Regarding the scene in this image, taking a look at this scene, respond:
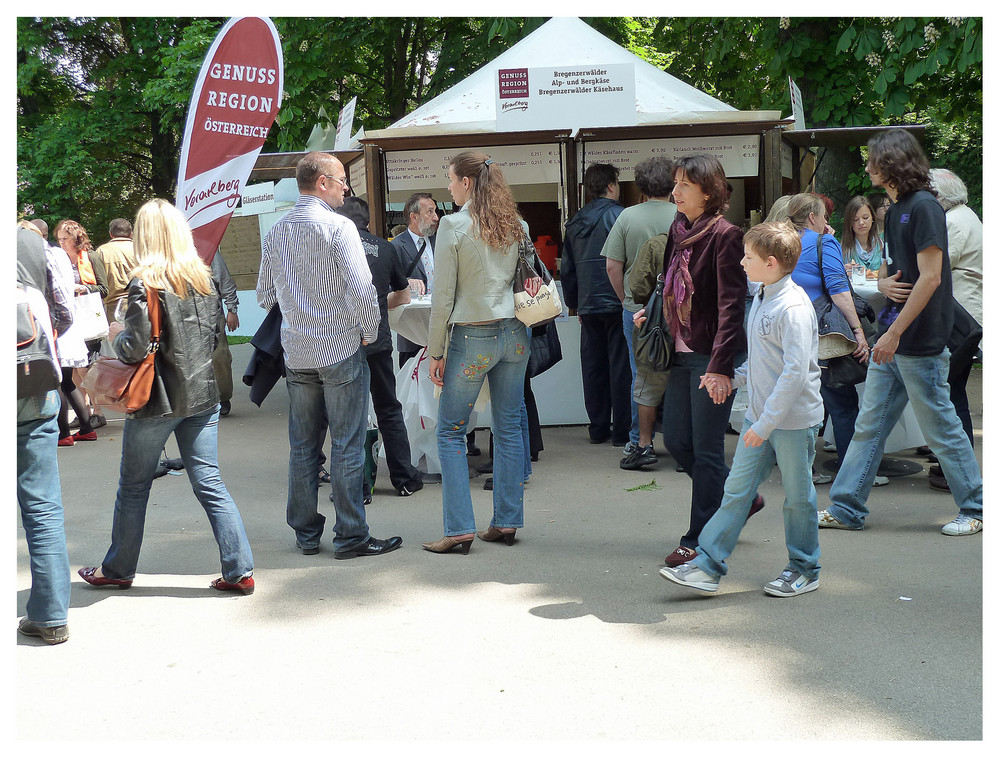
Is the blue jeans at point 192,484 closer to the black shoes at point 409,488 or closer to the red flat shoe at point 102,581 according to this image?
the red flat shoe at point 102,581

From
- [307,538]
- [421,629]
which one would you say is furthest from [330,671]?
[307,538]

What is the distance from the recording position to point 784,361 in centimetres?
382

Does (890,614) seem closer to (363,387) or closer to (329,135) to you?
(363,387)

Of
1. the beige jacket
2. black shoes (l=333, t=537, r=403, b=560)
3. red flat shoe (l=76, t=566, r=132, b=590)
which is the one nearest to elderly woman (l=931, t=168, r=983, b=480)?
the beige jacket

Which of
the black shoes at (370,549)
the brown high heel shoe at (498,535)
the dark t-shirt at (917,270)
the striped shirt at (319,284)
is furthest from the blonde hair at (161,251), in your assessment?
the dark t-shirt at (917,270)

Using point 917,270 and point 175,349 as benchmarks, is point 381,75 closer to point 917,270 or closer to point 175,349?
point 917,270

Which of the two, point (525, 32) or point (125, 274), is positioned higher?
point (525, 32)

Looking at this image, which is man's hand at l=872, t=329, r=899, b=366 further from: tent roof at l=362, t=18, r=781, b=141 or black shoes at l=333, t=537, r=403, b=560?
tent roof at l=362, t=18, r=781, b=141

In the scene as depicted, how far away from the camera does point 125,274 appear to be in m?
8.28

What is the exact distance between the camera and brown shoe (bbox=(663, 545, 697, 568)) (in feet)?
14.6

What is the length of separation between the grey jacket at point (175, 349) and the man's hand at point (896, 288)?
10.9ft

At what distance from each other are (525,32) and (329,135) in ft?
9.86

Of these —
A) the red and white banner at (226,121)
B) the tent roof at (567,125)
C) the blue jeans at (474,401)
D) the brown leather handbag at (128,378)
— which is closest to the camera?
the brown leather handbag at (128,378)

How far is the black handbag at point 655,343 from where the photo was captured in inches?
174
